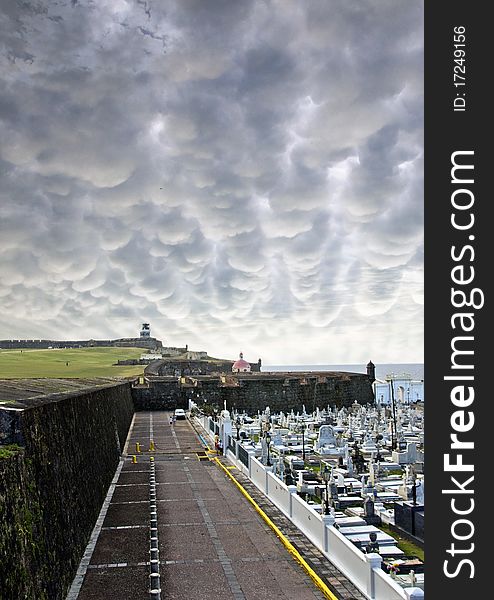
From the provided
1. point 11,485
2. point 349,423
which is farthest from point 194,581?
point 349,423

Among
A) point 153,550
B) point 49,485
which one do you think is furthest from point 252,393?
point 49,485

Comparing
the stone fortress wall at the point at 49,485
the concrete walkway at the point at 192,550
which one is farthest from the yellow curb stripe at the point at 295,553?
the stone fortress wall at the point at 49,485

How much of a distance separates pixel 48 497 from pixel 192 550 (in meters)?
4.16

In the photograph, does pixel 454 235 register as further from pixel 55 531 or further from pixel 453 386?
pixel 55 531

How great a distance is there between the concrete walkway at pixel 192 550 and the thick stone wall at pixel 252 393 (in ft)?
112

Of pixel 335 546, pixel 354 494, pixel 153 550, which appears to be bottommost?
pixel 354 494

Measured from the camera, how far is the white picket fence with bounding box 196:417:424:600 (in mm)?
9647

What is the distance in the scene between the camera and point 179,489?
19.0 m

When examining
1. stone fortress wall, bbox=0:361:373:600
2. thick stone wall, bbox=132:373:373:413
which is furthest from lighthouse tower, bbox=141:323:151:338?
stone fortress wall, bbox=0:361:373:600

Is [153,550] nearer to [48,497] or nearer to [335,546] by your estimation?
[48,497]

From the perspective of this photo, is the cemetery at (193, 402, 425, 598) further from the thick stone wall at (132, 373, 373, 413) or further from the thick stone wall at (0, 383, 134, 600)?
the thick stone wall at (132, 373, 373, 413)

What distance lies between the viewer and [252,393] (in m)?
57.9

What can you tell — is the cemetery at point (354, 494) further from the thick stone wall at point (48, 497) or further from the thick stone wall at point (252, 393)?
the thick stone wall at point (252, 393)

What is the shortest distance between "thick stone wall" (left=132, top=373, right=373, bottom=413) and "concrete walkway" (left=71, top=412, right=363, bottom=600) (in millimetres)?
34284
